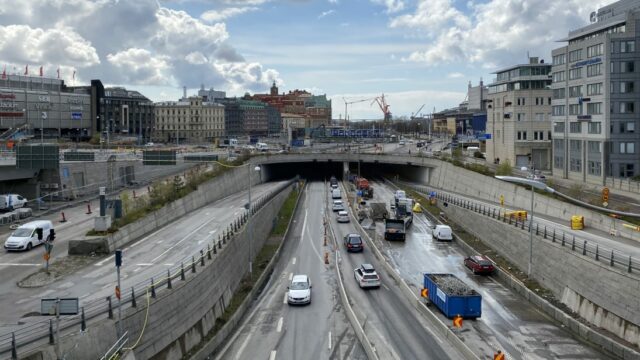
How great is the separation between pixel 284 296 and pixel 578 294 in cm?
1939

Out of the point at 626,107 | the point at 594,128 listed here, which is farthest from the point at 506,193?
the point at 626,107

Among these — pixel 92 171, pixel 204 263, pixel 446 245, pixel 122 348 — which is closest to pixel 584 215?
pixel 446 245

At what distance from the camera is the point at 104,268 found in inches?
1302

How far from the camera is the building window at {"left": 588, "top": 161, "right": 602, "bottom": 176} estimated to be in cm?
6638

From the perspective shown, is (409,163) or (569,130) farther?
(409,163)

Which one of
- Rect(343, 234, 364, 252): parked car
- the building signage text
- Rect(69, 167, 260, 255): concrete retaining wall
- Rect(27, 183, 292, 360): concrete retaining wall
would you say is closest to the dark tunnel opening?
Rect(69, 167, 260, 255): concrete retaining wall

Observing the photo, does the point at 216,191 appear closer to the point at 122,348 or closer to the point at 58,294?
the point at 58,294

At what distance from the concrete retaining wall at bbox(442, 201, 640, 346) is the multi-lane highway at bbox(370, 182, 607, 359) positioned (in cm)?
233

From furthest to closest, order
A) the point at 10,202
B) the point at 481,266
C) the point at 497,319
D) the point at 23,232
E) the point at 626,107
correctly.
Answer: the point at 626,107
the point at 10,202
the point at 481,266
the point at 23,232
the point at 497,319

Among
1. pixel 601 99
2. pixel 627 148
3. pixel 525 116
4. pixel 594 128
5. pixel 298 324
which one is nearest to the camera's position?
pixel 298 324

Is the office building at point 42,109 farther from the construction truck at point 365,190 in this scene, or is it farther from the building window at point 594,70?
the building window at point 594,70

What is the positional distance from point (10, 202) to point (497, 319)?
42503 millimetres

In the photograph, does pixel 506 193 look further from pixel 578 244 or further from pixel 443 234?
pixel 578 244

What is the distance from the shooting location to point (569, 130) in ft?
242
